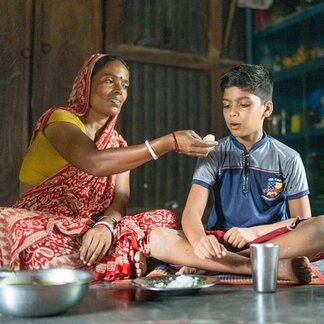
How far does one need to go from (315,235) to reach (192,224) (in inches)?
19.1

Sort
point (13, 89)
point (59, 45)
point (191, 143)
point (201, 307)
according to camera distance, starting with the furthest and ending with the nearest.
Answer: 1. point (59, 45)
2. point (13, 89)
3. point (191, 143)
4. point (201, 307)

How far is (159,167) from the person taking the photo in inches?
154

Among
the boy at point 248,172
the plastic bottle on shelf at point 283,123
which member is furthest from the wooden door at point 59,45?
the plastic bottle on shelf at point 283,123

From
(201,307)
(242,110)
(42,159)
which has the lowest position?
(201,307)

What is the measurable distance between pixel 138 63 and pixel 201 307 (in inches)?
97.6

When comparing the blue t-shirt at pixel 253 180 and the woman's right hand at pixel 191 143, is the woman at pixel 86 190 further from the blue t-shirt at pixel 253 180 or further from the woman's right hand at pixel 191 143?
the blue t-shirt at pixel 253 180

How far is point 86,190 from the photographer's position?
8.41 ft

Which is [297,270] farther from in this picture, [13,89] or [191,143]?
[13,89]

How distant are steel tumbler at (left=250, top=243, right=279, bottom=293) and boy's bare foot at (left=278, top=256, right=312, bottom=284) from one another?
0.76 feet

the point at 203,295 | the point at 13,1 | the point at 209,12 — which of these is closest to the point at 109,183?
the point at 203,295

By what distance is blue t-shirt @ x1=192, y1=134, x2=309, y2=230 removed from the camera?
7.89ft

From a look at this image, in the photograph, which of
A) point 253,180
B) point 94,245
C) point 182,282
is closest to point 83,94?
point 94,245

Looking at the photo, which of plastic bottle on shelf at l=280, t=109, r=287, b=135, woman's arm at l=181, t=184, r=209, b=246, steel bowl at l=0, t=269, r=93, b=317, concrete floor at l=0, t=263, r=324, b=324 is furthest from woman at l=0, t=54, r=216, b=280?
plastic bottle on shelf at l=280, t=109, r=287, b=135

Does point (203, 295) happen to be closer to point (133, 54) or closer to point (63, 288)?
point (63, 288)
